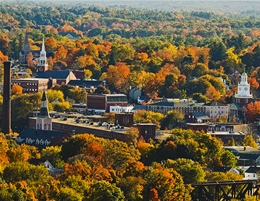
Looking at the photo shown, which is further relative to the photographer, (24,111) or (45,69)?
(45,69)

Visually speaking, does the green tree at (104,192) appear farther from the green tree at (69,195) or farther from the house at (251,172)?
the house at (251,172)

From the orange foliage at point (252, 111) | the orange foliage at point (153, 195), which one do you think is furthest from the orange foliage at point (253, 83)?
the orange foliage at point (153, 195)

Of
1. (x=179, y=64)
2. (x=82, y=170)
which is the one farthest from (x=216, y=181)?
(x=179, y=64)

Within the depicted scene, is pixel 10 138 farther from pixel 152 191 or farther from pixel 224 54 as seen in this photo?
pixel 224 54

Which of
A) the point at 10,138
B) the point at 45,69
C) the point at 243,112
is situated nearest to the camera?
the point at 10,138

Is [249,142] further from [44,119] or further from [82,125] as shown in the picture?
[44,119]

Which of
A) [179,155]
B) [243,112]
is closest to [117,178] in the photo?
[179,155]

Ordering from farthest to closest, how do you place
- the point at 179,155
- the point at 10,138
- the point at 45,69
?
the point at 45,69 → the point at 10,138 → the point at 179,155
